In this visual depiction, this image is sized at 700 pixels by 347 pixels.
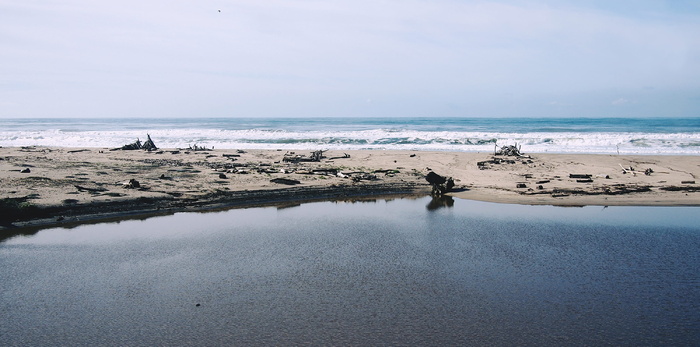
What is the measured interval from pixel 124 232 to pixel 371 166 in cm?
1321

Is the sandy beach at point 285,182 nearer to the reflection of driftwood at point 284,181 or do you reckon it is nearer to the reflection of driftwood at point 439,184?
the reflection of driftwood at point 284,181

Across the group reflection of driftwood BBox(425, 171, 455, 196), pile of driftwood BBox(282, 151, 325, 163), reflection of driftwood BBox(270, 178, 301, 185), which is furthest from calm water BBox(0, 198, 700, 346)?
pile of driftwood BBox(282, 151, 325, 163)

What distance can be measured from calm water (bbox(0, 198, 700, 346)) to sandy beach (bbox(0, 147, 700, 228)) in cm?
170

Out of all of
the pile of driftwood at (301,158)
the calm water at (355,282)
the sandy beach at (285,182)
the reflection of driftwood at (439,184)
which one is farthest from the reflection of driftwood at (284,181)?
the pile of driftwood at (301,158)

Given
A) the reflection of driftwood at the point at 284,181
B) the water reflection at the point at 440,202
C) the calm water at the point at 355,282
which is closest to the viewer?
the calm water at the point at 355,282

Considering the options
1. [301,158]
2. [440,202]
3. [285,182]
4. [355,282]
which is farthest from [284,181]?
[355,282]

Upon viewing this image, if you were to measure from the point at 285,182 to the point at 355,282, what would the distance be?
385 inches

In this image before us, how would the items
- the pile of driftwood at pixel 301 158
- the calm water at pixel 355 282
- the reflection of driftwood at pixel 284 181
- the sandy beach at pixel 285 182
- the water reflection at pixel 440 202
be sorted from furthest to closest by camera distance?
the pile of driftwood at pixel 301 158 → the reflection of driftwood at pixel 284 181 → the water reflection at pixel 440 202 → the sandy beach at pixel 285 182 → the calm water at pixel 355 282

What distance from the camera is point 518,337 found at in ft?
21.4

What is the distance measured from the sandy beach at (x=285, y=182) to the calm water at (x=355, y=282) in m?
1.70

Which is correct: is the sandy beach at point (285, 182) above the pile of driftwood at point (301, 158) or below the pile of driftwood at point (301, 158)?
below

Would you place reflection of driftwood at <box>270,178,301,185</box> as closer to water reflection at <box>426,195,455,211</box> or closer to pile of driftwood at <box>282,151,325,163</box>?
water reflection at <box>426,195,455,211</box>

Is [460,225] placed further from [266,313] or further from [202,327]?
[202,327]

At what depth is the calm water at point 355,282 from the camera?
6.70 m
